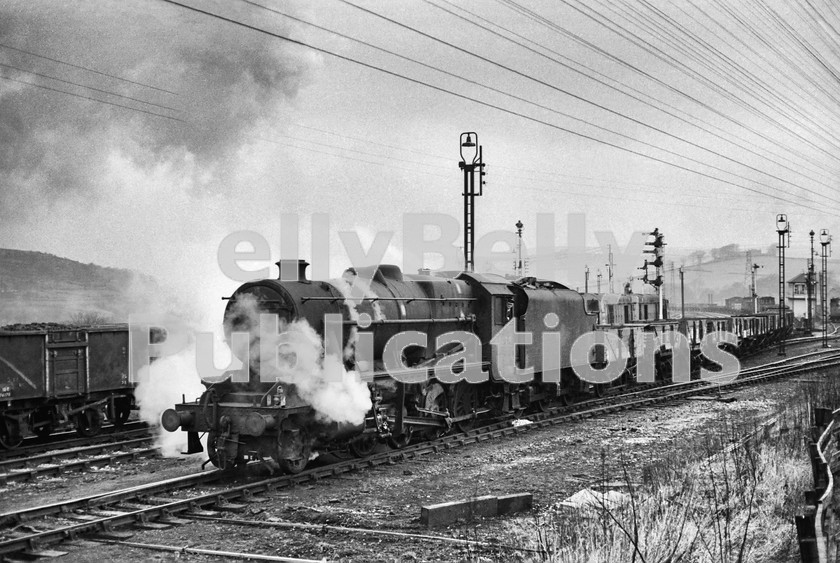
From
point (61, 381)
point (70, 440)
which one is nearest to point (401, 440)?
point (70, 440)

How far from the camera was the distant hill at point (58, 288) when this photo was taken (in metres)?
34.3

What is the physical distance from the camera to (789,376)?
26156 mm

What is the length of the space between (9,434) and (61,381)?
4.35 feet

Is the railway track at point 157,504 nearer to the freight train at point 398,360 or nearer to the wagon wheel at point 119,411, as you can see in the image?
the freight train at point 398,360

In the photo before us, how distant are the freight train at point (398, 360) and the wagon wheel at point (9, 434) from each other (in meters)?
5.10

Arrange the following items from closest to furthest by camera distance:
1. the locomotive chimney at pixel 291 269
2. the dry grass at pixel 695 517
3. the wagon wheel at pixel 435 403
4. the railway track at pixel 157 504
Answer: the dry grass at pixel 695 517
the railway track at pixel 157 504
the locomotive chimney at pixel 291 269
the wagon wheel at pixel 435 403

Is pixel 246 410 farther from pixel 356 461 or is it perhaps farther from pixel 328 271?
pixel 328 271

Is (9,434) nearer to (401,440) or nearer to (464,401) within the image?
(401,440)

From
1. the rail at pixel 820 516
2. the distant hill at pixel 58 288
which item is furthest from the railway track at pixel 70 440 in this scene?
the distant hill at pixel 58 288

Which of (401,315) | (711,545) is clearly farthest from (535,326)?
(711,545)

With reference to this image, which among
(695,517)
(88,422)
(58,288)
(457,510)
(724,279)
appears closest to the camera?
(695,517)

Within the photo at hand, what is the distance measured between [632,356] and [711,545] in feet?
51.8

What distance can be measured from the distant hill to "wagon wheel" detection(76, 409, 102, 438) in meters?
18.5

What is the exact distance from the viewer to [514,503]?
8.89m
